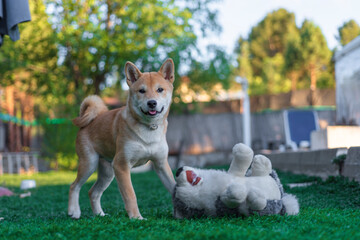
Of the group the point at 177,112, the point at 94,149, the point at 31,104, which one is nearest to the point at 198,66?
the point at 177,112

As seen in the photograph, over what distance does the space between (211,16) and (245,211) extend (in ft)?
45.1

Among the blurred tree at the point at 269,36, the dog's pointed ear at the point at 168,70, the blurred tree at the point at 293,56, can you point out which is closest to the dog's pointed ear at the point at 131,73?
the dog's pointed ear at the point at 168,70

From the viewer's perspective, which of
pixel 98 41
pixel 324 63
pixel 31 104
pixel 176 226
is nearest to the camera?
pixel 176 226

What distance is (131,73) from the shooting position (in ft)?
11.2

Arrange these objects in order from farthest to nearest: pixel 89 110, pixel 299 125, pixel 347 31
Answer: pixel 299 125, pixel 347 31, pixel 89 110

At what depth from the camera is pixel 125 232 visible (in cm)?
237

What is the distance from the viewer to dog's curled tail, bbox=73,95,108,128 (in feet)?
13.3

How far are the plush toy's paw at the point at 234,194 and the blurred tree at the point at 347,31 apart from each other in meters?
7.69

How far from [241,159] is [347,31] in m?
8.44

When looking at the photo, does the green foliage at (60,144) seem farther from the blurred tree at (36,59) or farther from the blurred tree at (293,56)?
the blurred tree at (293,56)

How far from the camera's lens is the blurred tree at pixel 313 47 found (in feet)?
69.4

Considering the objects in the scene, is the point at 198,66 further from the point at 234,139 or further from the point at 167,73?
the point at 167,73

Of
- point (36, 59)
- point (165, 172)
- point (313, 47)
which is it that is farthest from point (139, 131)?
point (313, 47)

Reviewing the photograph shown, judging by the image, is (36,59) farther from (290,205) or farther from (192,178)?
(290,205)
